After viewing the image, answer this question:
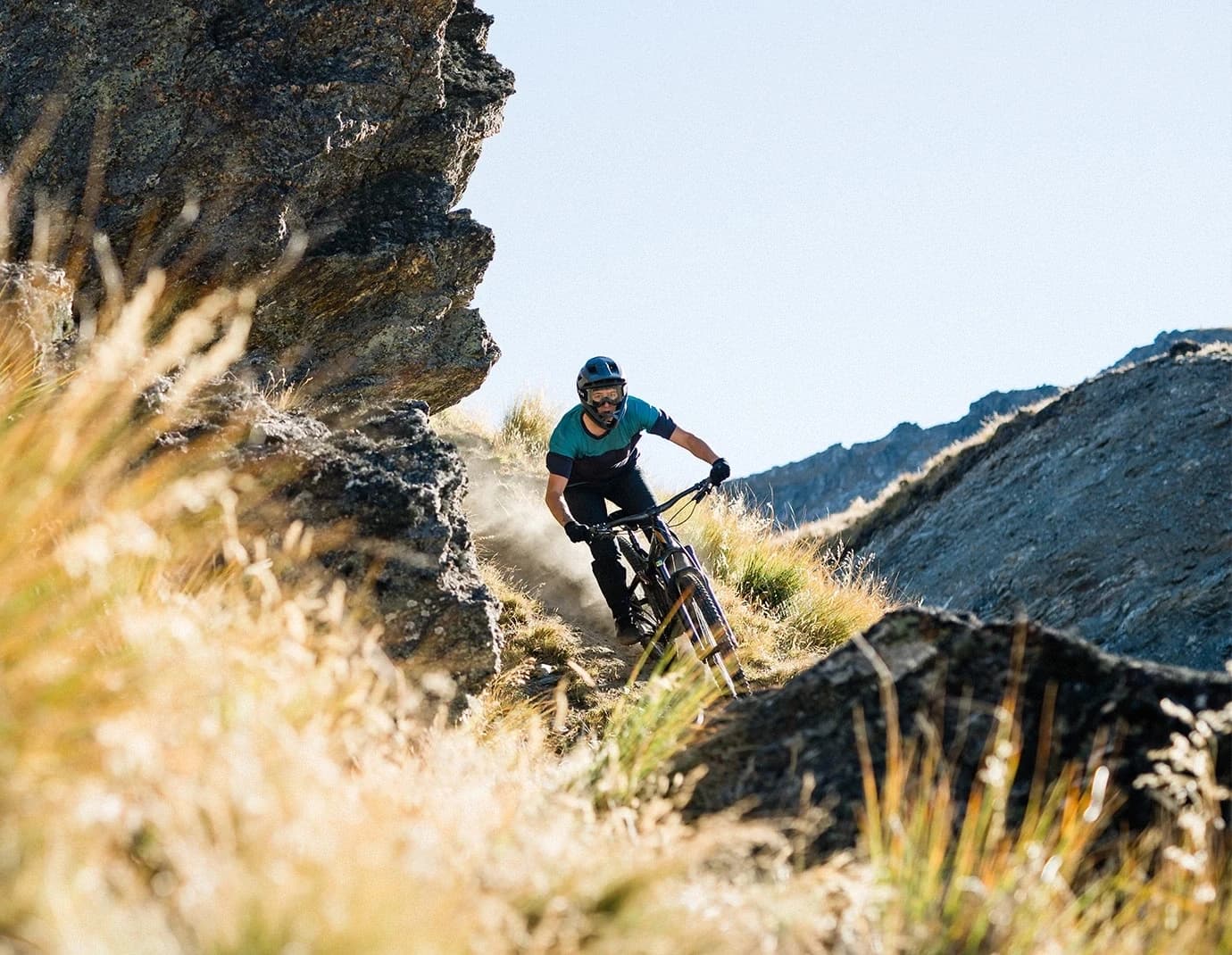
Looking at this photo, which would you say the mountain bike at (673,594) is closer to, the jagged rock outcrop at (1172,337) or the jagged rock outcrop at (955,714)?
the jagged rock outcrop at (955,714)

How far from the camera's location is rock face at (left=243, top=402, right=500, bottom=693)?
6250mm

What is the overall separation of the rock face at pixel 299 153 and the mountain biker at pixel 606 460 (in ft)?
6.96

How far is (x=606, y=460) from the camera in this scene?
9.93 meters

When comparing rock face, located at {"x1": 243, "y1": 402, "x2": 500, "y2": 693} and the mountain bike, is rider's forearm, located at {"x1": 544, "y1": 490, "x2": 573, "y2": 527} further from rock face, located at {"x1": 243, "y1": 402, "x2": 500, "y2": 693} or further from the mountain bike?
rock face, located at {"x1": 243, "y1": 402, "x2": 500, "y2": 693}

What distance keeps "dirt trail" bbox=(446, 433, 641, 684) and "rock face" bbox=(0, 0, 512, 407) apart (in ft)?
4.89

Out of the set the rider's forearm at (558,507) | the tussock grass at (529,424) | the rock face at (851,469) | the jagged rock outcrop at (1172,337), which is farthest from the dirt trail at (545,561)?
the rock face at (851,469)

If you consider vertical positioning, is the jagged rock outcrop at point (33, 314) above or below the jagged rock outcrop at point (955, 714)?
above

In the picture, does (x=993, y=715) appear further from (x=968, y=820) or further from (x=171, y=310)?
(x=171, y=310)

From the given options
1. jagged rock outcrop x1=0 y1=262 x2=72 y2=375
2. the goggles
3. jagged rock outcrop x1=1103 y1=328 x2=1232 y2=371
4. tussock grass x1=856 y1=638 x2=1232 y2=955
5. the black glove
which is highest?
jagged rock outcrop x1=1103 y1=328 x2=1232 y2=371

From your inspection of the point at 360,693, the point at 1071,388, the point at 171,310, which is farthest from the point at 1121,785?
the point at 1071,388

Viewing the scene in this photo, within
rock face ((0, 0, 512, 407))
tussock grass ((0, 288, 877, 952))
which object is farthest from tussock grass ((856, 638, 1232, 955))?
rock face ((0, 0, 512, 407))

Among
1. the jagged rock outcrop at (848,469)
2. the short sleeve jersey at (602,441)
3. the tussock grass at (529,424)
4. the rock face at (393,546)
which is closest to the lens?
the rock face at (393,546)

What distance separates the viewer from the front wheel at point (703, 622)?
8.05 metres

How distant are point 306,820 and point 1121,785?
2962 millimetres
